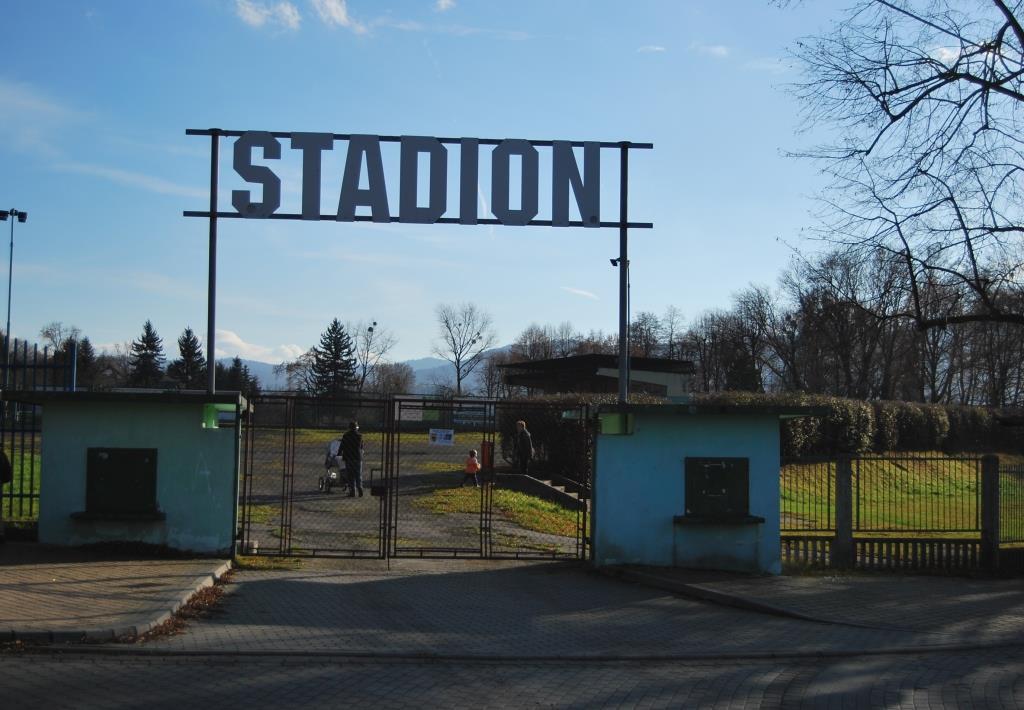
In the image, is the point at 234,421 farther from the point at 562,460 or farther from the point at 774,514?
the point at 562,460

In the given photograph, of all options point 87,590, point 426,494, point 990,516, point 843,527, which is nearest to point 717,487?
point 843,527

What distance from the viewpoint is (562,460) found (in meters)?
28.7

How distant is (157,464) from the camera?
1398cm

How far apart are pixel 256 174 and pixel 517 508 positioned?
11.0 meters

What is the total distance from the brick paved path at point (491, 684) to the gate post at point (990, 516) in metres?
7.84

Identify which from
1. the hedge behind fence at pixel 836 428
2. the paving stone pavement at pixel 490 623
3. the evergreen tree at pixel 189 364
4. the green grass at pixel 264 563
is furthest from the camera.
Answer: the evergreen tree at pixel 189 364

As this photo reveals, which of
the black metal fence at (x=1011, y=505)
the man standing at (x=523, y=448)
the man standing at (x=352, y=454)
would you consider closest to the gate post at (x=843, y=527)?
the black metal fence at (x=1011, y=505)

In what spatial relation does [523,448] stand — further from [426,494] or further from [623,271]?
[623,271]

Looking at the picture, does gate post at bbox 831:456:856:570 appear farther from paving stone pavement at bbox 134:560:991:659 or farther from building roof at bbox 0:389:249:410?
building roof at bbox 0:389:249:410

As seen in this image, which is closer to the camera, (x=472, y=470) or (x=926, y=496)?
(x=926, y=496)

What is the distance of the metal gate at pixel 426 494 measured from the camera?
583 inches

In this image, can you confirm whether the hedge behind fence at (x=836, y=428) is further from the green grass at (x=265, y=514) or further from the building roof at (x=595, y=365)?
the building roof at (x=595, y=365)

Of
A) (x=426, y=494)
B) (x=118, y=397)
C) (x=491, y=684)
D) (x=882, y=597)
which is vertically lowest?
(x=882, y=597)

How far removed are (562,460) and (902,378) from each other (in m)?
43.8
